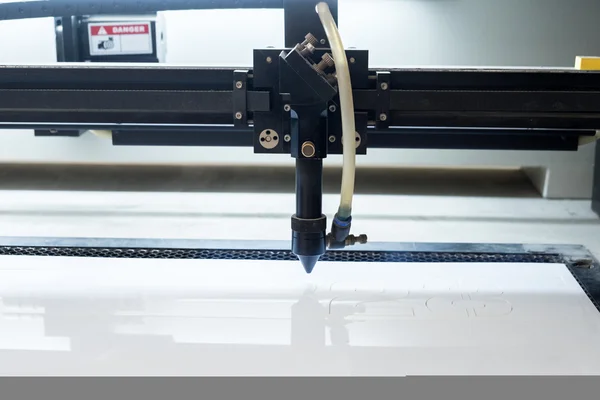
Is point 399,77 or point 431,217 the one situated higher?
point 399,77

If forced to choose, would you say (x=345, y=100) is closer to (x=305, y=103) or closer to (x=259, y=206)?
(x=305, y=103)

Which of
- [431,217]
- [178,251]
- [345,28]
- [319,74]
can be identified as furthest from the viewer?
[345,28]

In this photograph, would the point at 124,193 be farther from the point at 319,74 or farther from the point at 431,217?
the point at 319,74

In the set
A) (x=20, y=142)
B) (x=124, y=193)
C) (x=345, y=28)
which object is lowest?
(x=124, y=193)

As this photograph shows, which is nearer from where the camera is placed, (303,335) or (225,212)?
(303,335)

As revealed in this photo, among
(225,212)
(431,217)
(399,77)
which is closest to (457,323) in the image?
(399,77)

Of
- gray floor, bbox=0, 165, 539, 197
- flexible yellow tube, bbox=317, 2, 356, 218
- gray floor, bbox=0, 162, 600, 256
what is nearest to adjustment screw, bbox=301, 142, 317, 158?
flexible yellow tube, bbox=317, 2, 356, 218

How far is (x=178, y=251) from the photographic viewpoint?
53.9 inches

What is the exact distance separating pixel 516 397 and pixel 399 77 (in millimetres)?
487

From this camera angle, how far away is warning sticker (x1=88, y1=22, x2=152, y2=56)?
2.03m

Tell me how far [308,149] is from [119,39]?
4.20ft

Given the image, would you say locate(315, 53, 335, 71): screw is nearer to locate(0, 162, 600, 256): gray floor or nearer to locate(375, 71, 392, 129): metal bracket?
locate(375, 71, 392, 129): metal bracket

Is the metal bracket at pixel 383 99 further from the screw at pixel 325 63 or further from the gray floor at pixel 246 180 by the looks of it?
the gray floor at pixel 246 180

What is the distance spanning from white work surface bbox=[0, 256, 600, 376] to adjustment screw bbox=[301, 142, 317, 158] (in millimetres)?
258
